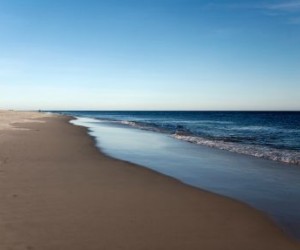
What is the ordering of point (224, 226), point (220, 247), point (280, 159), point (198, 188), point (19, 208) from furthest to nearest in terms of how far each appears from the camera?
1. point (280, 159)
2. point (198, 188)
3. point (19, 208)
4. point (224, 226)
5. point (220, 247)

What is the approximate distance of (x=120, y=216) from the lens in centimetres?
714

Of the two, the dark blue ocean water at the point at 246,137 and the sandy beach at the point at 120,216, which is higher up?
the sandy beach at the point at 120,216

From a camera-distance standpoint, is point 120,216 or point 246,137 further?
point 246,137

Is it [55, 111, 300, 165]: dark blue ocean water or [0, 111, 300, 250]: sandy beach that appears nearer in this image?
[0, 111, 300, 250]: sandy beach

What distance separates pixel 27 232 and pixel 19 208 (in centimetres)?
146

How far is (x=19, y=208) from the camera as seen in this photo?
7.35 metres

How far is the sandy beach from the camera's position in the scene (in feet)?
19.1

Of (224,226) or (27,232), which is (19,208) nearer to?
(27,232)

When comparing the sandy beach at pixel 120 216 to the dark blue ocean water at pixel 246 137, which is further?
the dark blue ocean water at pixel 246 137

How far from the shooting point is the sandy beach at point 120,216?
19.1ft

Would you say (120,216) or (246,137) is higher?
(120,216)

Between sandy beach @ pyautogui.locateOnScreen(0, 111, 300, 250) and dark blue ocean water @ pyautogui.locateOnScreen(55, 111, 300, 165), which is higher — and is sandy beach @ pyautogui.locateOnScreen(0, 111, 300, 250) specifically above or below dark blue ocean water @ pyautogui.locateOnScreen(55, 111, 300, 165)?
above

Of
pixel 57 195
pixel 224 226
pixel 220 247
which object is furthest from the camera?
pixel 57 195

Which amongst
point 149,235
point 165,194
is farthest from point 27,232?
point 165,194
